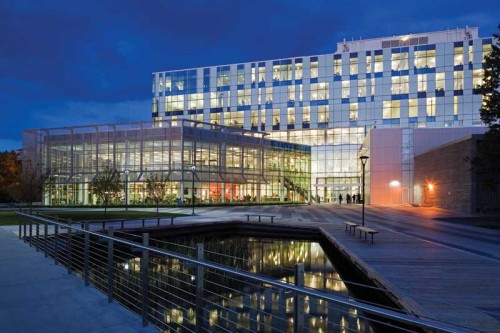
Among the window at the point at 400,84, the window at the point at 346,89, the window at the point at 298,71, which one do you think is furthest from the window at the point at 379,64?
the window at the point at 298,71

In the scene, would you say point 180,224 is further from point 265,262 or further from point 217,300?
point 217,300

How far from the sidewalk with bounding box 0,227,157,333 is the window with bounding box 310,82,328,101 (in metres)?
69.7

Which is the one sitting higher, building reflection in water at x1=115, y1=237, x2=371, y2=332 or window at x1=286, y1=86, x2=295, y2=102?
window at x1=286, y1=86, x2=295, y2=102

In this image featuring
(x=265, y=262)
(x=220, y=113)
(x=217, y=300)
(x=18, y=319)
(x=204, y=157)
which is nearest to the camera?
(x=18, y=319)

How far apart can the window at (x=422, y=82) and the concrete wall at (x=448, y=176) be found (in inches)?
877

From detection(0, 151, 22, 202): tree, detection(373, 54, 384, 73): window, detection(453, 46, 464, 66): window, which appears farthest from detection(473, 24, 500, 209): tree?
detection(0, 151, 22, 202): tree

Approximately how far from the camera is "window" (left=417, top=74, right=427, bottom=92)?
233 ft

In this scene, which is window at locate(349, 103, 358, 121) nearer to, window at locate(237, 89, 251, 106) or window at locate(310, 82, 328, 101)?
window at locate(310, 82, 328, 101)

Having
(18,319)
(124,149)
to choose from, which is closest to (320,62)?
(124,149)

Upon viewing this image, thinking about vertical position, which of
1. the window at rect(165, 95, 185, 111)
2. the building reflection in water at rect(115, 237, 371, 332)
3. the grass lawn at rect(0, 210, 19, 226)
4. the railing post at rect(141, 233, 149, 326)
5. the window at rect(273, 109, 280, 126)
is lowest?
the building reflection in water at rect(115, 237, 371, 332)

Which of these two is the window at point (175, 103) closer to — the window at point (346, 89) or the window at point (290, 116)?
the window at point (290, 116)

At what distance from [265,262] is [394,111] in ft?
198

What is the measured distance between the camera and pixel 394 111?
2859 inches

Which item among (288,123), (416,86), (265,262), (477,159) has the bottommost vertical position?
(265,262)
